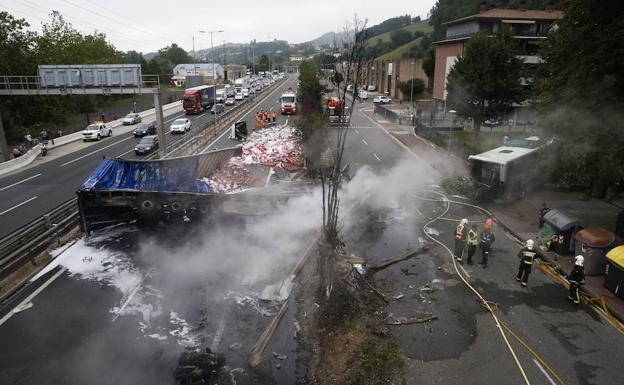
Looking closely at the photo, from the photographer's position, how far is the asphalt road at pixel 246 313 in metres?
7.75

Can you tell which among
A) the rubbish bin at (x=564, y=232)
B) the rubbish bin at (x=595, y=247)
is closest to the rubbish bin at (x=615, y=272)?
the rubbish bin at (x=595, y=247)

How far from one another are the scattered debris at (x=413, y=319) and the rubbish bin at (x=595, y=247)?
5080 mm

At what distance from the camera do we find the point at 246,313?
9.55m

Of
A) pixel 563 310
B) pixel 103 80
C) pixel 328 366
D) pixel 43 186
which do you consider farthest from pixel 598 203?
pixel 103 80

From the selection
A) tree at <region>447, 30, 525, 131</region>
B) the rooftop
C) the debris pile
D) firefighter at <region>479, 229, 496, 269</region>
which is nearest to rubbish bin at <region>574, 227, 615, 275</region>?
firefighter at <region>479, 229, 496, 269</region>

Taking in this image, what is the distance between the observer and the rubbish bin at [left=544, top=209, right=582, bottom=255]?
1220 centimetres

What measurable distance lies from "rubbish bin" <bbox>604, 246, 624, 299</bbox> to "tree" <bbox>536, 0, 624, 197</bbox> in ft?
12.2

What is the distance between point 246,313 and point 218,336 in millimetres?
975

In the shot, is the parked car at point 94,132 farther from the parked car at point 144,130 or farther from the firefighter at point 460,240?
the firefighter at point 460,240

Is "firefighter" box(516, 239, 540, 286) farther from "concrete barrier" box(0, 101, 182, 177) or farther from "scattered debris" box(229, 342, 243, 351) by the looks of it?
"concrete barrier" box(0, 101, 182, 177)

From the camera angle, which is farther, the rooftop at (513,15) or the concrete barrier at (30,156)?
the rooftop at (513,15)

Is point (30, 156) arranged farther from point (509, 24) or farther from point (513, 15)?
point (513, 15)

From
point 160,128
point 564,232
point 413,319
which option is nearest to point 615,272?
point 564,232

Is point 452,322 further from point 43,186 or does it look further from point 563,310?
point 43,186
